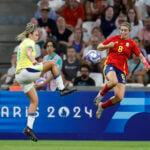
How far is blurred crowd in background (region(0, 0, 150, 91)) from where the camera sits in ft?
64.1

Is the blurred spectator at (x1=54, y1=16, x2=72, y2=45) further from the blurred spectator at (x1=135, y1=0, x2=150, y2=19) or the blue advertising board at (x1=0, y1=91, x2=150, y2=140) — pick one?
the blue advertising board at (x1=0, y1=91, x2=150, y2=140)

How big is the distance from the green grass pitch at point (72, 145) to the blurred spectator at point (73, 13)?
5.59m

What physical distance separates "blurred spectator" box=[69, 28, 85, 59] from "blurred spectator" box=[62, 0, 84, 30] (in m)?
0.67

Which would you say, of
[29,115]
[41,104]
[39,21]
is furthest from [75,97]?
[39,21]

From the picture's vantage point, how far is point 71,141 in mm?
16734

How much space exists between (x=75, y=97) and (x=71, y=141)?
91cm

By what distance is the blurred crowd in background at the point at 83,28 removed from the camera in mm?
19547

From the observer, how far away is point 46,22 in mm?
21234

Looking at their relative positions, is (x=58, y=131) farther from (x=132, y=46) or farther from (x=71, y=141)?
(x=132, y=46)

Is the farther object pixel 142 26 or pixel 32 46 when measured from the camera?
pixel 142 26

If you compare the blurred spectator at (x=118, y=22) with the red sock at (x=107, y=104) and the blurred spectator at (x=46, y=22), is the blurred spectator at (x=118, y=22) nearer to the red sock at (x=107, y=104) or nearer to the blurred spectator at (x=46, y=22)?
the blurred spectator at (x=46, y=22)

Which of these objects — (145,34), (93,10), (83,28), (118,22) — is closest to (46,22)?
(83,28)

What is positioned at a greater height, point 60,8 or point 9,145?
point 60,8

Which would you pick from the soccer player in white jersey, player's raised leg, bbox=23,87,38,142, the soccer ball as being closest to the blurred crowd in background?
the soccer ball
